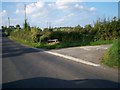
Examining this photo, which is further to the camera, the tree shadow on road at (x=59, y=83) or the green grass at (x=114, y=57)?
the green grass at (x=114, y=57)

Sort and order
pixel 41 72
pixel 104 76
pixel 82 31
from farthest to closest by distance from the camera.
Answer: pixel 82 31
pixel 41 72
pixel 104 76

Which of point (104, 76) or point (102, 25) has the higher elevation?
point (102, 25)

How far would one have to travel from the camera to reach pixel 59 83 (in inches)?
368

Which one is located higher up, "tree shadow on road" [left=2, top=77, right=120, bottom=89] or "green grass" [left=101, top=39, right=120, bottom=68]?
"green grass" [left=101, top=39, right=120, bottom=68]

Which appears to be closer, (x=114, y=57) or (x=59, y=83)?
(x=59, y=83)

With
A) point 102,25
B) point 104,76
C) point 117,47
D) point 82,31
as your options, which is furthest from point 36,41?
point 104,76

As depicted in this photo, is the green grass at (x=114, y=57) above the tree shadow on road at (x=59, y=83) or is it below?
above

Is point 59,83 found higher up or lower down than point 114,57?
lower down

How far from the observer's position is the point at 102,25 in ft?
108

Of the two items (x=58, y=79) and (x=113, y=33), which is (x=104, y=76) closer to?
(x=58, y=79)

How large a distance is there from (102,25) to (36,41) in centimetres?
1197

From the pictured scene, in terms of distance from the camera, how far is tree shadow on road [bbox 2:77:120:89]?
8.88 m

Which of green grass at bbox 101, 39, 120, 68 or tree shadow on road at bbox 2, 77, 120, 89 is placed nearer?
tree shadow on road at bbox 2, 77, 120, 89

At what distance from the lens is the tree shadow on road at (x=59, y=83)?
29.1ft
